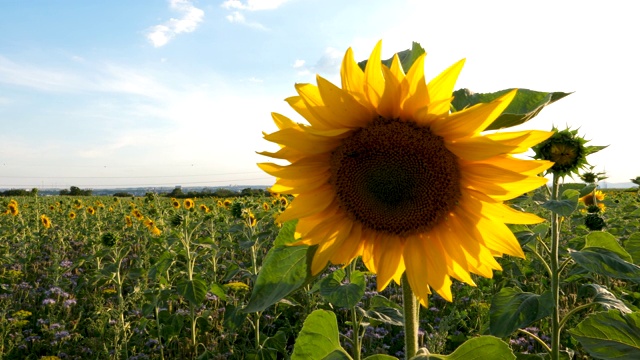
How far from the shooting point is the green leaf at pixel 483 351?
2.95ft

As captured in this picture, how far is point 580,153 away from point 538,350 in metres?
3.05

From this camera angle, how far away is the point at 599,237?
2.05m

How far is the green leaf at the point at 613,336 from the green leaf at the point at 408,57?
3.59ft

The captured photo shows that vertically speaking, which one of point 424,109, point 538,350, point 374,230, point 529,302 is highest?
point 424,109

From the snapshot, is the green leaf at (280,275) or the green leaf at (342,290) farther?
the green leaf at (342,290)

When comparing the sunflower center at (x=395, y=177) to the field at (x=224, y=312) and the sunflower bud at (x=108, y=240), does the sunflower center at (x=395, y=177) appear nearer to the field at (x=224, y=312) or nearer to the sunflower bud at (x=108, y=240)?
the field at (x=224, y=312)

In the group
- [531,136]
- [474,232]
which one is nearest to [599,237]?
[474,232]

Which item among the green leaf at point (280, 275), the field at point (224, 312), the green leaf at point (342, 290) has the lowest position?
the field at point (224, 312)

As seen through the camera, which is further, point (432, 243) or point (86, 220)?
point (86, 220)

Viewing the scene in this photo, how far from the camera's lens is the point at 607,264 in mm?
1832

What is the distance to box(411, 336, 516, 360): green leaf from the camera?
0.90 m

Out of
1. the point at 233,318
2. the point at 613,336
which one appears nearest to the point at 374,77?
the point at 613,336

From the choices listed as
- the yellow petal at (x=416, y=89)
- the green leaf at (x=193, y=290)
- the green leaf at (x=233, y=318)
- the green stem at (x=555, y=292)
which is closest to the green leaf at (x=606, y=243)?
the green stem at (x=555, y=292)

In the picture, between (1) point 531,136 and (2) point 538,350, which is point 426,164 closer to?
(1) point 531,136
